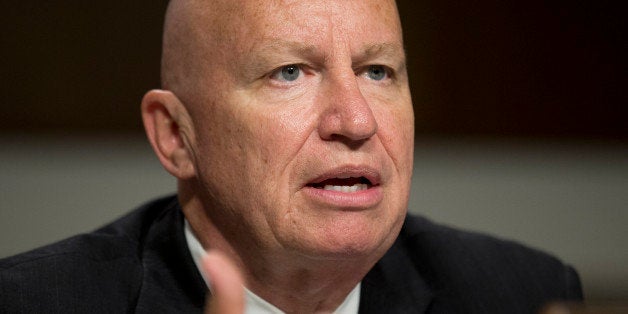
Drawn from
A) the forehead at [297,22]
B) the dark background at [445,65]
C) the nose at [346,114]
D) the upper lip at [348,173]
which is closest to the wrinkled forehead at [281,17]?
the forehead at [297,22]

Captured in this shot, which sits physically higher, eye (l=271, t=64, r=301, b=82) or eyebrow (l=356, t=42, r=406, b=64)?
eyebrow (l=356, t=42, r=406, b=64)

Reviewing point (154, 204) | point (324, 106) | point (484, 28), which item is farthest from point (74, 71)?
point (324, 106)

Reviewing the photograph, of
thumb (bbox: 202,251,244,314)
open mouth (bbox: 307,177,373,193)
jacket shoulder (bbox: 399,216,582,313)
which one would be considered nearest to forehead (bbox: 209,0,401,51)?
open mouth (bbox: 307,177,373,193)

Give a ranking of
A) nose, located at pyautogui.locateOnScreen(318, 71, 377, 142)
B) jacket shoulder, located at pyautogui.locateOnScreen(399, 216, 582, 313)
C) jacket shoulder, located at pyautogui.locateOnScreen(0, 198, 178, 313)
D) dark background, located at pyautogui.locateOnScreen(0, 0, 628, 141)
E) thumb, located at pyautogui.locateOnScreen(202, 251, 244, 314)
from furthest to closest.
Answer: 1. dark background, located at pyautogui.locateOnScreen(0, 0, 628, 141)
2. jacket shoulder, located at pyautogui.locateOnScreen(399, 216, 582, 313)
3. jacket shoulder, located at pyautogui.locateOnScreen(0, 198, 178, 313)
4. nose, located at pyautogui.locateOnScreen(318, 71, 377, 142)
5. thumb, located at pyautogui.locateOnScreen(202, 251, 244, 314)

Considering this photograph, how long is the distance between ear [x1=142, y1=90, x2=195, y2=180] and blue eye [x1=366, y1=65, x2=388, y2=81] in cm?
36

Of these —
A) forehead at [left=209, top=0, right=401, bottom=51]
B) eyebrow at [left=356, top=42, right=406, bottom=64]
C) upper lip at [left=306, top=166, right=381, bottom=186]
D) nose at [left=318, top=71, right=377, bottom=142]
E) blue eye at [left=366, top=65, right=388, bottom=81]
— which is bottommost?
upper lip at [left=306, top=166, right=381, bottom=186]

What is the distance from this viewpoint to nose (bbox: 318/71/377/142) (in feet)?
5.12

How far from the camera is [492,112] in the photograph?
3355mm

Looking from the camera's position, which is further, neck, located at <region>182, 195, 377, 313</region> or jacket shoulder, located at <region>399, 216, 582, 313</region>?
jacket shoulder, located at <region>399, 216, 582, 313</region>

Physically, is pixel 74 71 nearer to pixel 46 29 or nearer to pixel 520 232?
pixel 46 29

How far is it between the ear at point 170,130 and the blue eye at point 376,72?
1.19 feet

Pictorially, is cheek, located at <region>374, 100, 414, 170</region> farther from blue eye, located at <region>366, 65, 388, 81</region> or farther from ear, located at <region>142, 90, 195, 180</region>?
ear, located at <region>142, 90, 195, 180</region>

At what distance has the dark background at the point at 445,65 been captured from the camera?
122 inches

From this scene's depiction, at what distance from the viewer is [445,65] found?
333 cm
